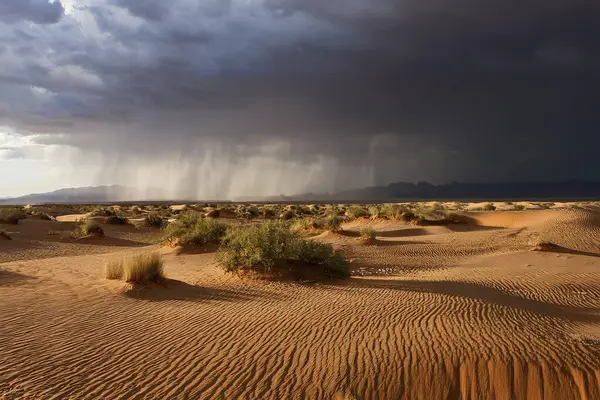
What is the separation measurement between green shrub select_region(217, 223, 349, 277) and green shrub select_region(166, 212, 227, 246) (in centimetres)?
763

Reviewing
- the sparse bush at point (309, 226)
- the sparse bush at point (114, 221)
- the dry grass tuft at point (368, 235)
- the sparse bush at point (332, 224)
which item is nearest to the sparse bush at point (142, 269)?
the dry grass tuft at point (368, 235)

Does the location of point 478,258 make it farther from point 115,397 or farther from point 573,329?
point 115,397

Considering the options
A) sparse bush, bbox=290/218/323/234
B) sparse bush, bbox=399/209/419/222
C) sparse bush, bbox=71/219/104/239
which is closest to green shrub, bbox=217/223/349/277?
sparse bush, bbox=290/218/323/234

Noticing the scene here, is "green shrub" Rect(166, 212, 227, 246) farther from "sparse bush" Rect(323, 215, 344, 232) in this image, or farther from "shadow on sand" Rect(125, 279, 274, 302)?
"shadow on sand" Rect(125, 279, 274, 302)

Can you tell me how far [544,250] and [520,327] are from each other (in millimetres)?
16577

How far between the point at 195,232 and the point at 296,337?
1556cm

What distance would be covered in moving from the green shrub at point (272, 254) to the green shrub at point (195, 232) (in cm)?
763

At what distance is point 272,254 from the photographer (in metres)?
14.6

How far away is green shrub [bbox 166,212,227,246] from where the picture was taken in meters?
22.7

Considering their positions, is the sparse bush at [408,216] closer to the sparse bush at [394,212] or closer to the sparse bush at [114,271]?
the sparse bush at [394,212]

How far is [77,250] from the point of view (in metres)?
25.7

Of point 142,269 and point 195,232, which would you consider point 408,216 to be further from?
point 142,269

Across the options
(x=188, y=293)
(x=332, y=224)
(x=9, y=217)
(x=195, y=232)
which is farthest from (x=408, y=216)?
(x=9, y=217)

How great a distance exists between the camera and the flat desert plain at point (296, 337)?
6227 millimetres
